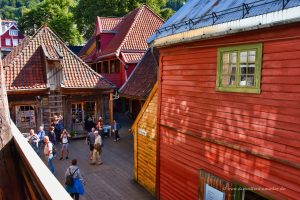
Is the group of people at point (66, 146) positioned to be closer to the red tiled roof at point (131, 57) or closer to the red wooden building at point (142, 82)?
the red wooden building at point (142, 82)

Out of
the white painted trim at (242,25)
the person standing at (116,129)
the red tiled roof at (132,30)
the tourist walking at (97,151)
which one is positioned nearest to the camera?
the white painted trim at (242,25)

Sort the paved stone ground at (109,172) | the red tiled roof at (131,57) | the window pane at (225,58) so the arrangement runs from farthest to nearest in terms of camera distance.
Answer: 1. the red tiled roof at (131,57)
2. the paved stone ground at (109,172)
3. the window pane at (225,58)

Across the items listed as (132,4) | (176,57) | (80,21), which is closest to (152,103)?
(176,57)

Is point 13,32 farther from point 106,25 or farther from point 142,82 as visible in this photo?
point 142,82

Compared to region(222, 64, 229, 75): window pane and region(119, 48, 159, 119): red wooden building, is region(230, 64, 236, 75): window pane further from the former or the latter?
region(119, 48, 159, 119): red wooden building

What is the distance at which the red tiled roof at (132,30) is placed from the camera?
22922 millimetres

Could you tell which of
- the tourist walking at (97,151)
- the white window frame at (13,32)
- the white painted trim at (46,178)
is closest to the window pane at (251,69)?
the white painted trim at (46,178)

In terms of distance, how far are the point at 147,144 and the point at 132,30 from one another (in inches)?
598

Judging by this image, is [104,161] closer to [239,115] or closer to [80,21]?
[239,115]

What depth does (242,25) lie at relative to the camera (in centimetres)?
561

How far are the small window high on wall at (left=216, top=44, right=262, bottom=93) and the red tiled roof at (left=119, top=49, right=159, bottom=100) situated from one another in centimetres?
769

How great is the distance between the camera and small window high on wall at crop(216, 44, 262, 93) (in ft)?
18.5

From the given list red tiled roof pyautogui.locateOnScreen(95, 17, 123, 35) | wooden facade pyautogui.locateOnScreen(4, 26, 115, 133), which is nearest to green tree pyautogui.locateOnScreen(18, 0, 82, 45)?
red tiled roof pyautogui.locateOnScreen(95, 17, 123, 35)

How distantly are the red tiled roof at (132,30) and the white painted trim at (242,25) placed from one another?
49.7 ft
